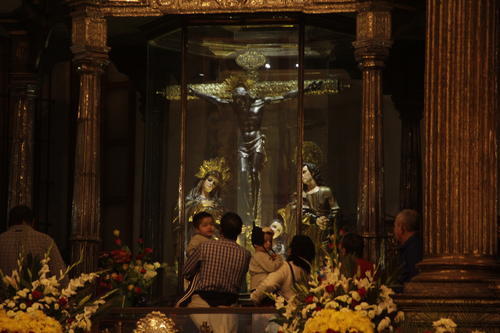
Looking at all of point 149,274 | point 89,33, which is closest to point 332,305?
point 149,274

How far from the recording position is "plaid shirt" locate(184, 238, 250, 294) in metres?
12.9

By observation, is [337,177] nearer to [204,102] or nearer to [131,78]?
[204,102]

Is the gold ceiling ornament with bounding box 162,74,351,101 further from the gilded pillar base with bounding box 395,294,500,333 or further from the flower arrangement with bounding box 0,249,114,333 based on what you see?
the gilded pillar base with bounding box 395,294,500,333

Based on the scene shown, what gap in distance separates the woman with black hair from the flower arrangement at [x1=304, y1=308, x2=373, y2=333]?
7.29 ft

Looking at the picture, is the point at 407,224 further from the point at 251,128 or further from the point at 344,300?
the point at 251,128

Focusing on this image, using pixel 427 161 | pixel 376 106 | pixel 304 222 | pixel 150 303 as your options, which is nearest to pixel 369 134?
pixel 376 106

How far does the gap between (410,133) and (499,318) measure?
8.20 meters

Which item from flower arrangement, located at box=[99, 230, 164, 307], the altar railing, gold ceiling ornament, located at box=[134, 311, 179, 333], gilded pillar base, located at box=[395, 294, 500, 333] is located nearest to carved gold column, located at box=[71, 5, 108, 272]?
flower arrangement, located at box=[99, 230, 164, 307]

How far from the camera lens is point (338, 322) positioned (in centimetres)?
1030

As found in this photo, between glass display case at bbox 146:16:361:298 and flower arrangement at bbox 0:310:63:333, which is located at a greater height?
glass display case at bbox 146:16:361:298

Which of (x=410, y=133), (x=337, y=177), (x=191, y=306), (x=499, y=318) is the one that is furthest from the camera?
A: (x=410, y=133)

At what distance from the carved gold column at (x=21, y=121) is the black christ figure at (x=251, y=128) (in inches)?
98.3

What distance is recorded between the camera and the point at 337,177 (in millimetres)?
16750

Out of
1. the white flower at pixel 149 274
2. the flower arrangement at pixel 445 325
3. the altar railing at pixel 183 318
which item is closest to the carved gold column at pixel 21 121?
the white flower at pixel 149 274
